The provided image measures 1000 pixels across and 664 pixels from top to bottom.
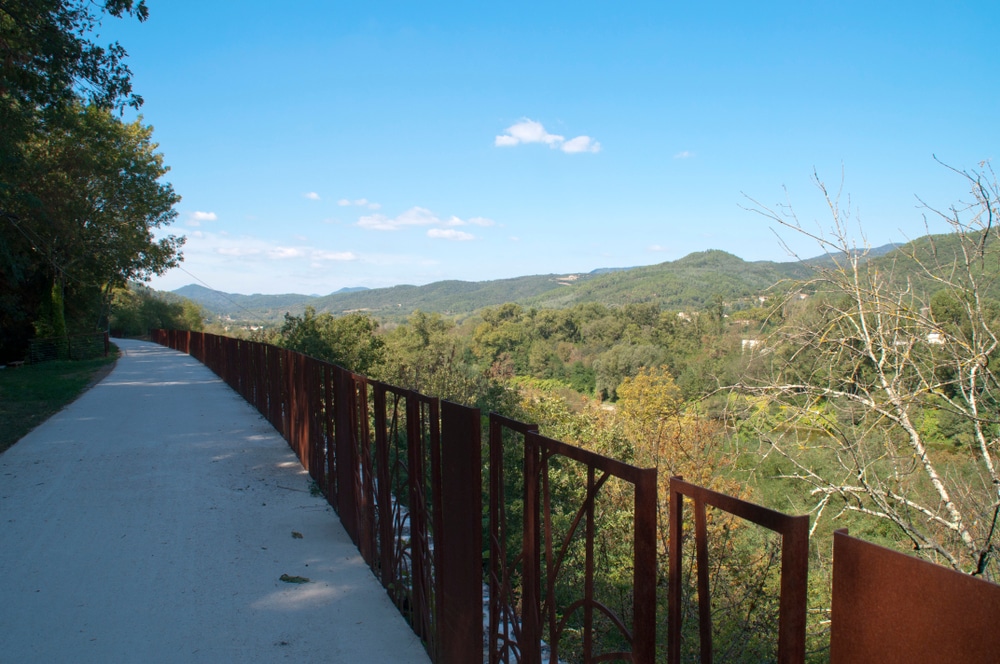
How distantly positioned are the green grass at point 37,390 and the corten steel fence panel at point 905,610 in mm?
10300

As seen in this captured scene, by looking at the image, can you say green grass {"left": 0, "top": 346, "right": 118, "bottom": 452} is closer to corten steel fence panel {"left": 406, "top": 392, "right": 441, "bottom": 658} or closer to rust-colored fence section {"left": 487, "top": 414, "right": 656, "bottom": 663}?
corten steel fence panel {"left": 406, "top": 392, "right": 441, "bottom": 658}

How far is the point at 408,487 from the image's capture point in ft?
13.5

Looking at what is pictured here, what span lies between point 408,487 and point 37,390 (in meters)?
14.4

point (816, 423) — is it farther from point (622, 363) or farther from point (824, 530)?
point (622, 363)

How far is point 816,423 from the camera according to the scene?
6184mm

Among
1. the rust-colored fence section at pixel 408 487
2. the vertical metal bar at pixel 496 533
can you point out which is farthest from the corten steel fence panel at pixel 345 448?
the vertical metal bar at pixel 496 533

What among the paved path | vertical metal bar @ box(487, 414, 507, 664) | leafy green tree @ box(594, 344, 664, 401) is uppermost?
vertical metal bar @ box(487, 414, 507, 664)

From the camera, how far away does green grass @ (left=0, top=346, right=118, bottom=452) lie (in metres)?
10.3

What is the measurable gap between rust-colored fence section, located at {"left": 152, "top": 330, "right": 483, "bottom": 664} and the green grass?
5.41 metres

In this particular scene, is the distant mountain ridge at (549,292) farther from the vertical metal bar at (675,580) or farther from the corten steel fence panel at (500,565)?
the vertical metal bar at (675,580)

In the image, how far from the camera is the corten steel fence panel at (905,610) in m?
0.93

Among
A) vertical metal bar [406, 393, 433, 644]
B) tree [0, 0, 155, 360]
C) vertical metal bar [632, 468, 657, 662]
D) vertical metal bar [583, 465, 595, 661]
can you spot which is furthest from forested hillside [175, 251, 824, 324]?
vertical metal bar [632, 468, 657, 662]

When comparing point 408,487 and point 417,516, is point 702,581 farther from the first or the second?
point 408,487

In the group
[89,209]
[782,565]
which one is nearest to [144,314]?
[89,209]
